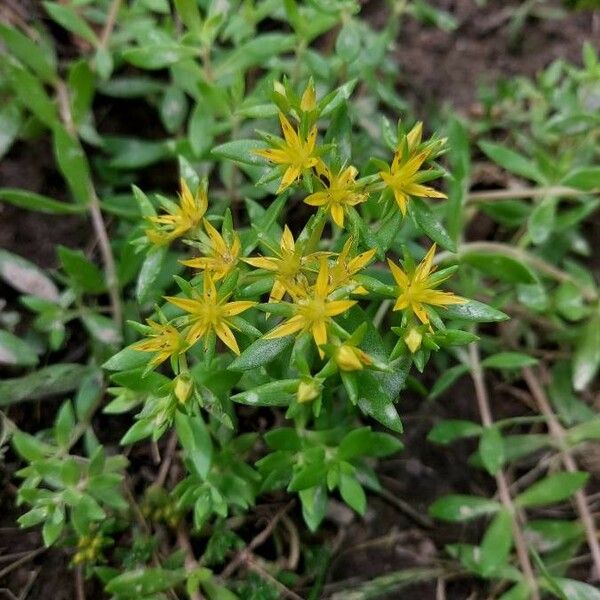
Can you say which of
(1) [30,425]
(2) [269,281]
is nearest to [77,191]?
(1) [30,425]

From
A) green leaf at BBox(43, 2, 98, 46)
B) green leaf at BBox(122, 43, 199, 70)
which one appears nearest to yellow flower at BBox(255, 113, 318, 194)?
green leaf at BBox(122, 43, 199, 70)

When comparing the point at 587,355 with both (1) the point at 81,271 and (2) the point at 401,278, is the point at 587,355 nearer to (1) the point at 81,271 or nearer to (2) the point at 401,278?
(2) the point at 401,278

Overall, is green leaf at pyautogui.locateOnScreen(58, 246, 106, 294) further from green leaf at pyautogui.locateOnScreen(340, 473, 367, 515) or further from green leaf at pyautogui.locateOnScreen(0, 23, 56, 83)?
green leaf at pyautogui.locateOnScreen(340, 473, 367, 515)

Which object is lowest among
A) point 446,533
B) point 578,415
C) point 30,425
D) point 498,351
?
point 446,533

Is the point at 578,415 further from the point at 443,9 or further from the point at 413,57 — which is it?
the point at 443,9

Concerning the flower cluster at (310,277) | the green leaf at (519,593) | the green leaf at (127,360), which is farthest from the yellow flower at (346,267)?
the green leaf at (519,593)

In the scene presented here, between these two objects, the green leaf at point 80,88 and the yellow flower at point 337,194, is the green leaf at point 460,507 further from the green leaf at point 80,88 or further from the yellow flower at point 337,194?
the green leaf at point 80,88
